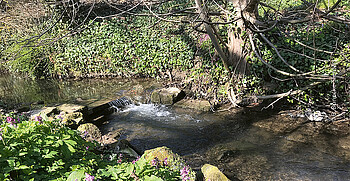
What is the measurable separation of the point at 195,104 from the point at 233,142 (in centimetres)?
211

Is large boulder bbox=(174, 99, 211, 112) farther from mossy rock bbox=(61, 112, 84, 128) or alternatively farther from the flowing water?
mossy rock bbox=(61, 112, 84, 128)

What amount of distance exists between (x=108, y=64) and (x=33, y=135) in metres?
8.27

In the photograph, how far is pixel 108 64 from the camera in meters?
10.2

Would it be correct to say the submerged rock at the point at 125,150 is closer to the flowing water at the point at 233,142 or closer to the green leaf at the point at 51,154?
the flowing water at the point at 233,142

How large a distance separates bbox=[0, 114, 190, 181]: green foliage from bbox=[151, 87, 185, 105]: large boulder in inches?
185

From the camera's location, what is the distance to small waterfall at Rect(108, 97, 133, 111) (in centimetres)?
719

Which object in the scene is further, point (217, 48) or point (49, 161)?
point (217, 48)

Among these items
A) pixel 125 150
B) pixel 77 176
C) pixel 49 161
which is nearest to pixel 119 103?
pixel 125 150

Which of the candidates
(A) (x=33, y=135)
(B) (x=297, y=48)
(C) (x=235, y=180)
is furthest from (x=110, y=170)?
(B) (x=297, y=48)

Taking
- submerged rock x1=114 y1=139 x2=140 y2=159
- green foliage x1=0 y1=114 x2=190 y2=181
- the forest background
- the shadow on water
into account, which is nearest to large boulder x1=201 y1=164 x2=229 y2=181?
the shadow on water

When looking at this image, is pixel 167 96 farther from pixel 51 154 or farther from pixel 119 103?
pixel 51 154

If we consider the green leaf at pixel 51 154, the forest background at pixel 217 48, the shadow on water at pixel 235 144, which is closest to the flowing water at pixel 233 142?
the shadow on water at pixel 235 144

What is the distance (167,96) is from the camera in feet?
23.2

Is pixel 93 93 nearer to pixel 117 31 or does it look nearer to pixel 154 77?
pixel 154 77
